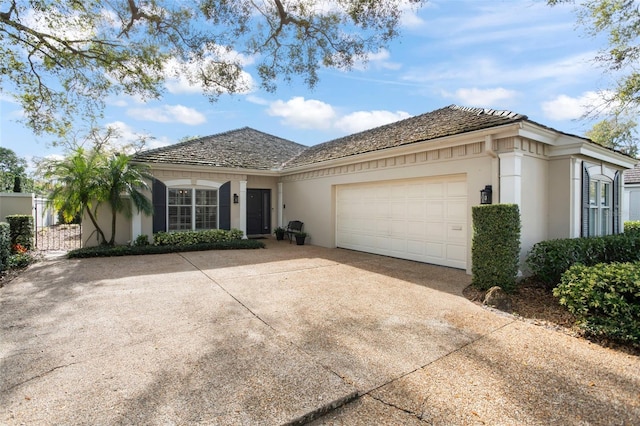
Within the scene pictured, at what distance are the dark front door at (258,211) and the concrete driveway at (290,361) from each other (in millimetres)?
8408

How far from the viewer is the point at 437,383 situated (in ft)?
9.56

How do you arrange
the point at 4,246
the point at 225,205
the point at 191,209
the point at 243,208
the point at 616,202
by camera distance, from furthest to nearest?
1. the point at 243,208
2. the point at 225,205
3. the point at 191,209
4. the point at 616,202
5. the point at 4,246

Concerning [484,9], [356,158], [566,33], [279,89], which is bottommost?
[356,158]

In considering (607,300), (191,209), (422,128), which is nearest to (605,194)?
(422,128)

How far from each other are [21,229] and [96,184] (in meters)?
2.66

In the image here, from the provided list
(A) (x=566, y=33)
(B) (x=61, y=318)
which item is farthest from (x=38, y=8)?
(A) (x=566, y=33)

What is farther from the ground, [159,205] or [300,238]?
[159,205]

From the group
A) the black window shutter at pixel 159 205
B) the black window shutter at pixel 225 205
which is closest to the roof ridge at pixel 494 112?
the black window shutter at pixel 225 205

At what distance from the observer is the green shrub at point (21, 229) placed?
9625mm

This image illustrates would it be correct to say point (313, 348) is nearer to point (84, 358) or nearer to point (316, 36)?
point (84, 358)

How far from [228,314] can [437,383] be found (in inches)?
119

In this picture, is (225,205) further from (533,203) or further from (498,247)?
(533,203)

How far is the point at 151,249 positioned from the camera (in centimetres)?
1016

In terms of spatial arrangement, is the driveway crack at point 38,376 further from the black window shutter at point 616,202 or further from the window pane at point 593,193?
the black window shutter at point 616,202
